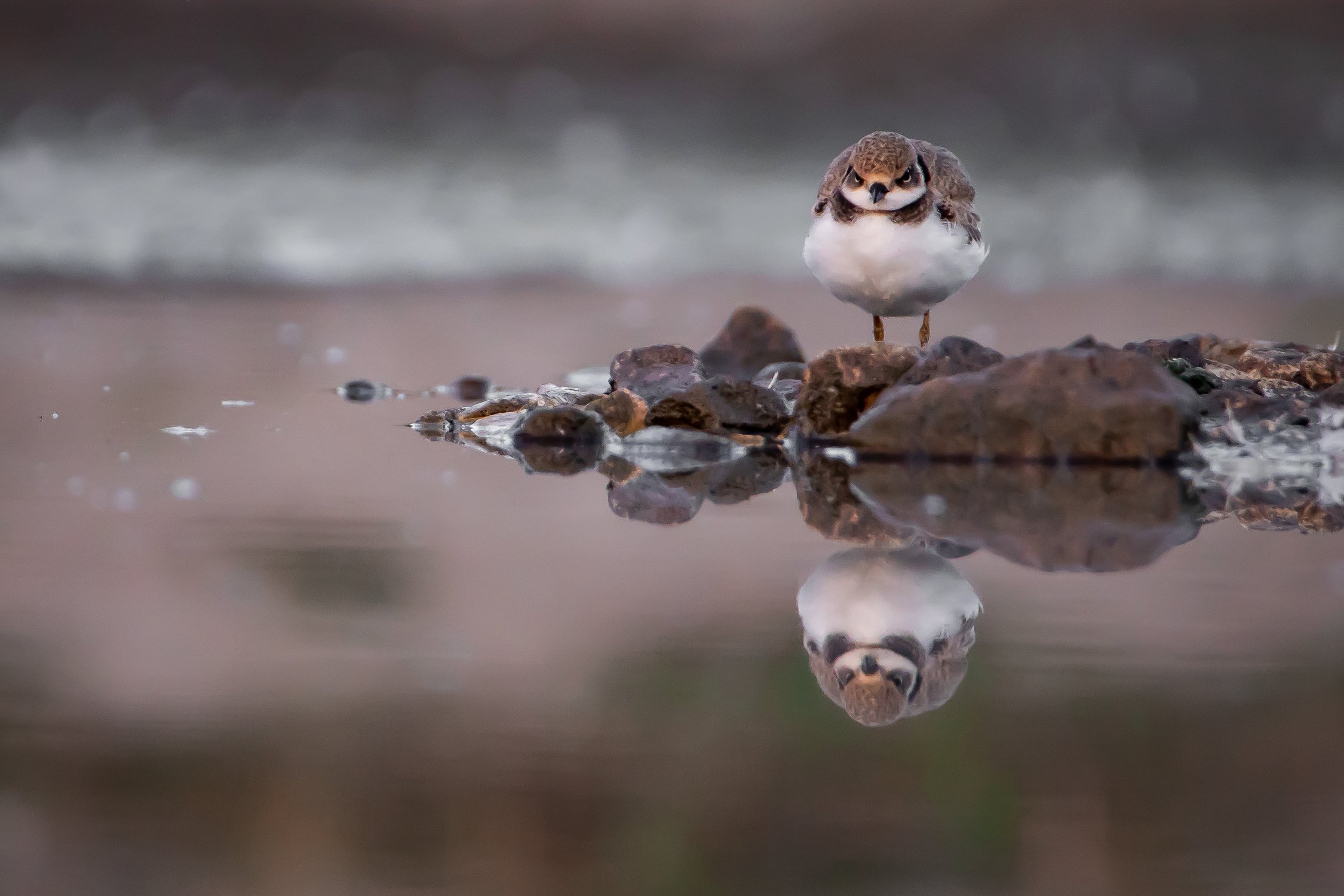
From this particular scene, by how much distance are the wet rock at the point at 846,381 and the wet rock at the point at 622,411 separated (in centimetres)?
60

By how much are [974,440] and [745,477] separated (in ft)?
2.22

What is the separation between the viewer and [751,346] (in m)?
6.88

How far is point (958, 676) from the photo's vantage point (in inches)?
63.7

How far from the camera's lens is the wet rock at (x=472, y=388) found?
662 centimetres

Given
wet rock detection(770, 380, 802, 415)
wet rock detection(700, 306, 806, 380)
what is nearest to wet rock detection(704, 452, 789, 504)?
wet rock detection(770, 380, 802, 415)

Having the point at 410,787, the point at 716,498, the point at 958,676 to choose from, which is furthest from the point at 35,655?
the point at 716,498

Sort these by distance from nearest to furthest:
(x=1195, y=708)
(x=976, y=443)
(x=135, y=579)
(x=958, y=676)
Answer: (x=1195, y=708) → (x=958, y=676) → (x=135, y=579) → (x=976, y=443)

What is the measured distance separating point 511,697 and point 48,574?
1.18 meters

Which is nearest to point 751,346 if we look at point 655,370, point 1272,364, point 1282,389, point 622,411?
point 655,370

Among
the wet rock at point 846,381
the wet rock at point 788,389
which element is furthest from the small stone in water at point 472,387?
the wet rock at point 846,381

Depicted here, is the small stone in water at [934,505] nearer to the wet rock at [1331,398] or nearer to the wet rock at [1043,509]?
the wet rock at [1043,509]

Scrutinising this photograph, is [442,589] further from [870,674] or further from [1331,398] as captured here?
[1331,398]

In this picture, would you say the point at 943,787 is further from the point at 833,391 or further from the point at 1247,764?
the point at 833,391

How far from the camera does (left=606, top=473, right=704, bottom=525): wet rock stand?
10.3ft
